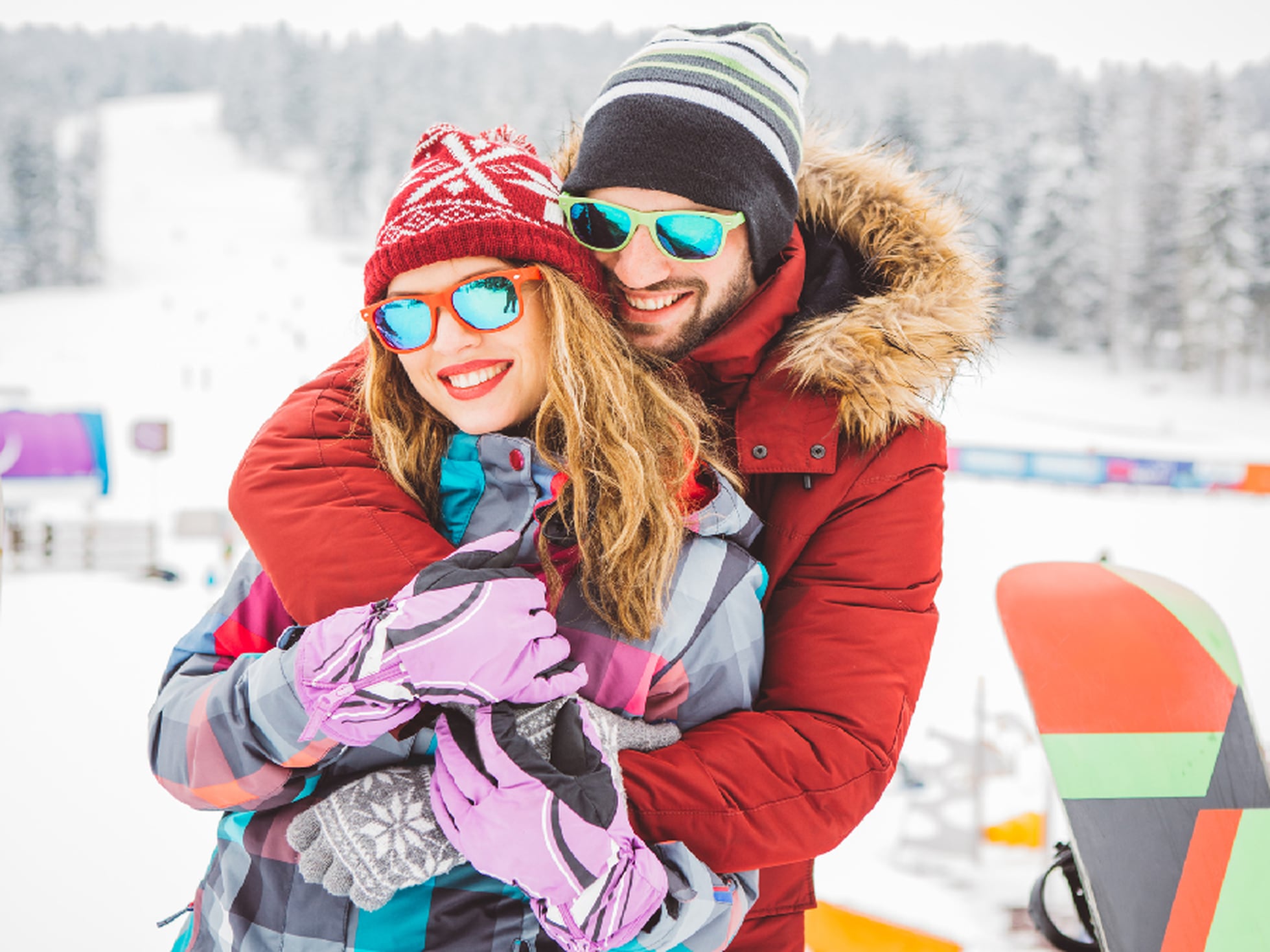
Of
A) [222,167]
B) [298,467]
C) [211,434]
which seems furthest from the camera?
[222,167]

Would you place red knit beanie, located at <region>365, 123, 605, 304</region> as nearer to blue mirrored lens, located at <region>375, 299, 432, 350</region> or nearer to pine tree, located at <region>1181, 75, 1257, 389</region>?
blue mirrored lens, located at <region>375, 299, 432, 350</region>

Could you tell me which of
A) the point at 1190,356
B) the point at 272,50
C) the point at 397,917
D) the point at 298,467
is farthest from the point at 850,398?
the point at 272,50

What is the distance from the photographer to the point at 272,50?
238 feet

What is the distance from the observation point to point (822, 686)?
1.38 m

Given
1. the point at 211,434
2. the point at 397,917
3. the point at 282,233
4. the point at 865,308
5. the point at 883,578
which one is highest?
the point at 282,233

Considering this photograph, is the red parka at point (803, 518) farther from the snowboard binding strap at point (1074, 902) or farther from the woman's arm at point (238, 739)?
the snowboard binding strap at point (1074, 902)

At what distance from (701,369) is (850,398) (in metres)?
0.37

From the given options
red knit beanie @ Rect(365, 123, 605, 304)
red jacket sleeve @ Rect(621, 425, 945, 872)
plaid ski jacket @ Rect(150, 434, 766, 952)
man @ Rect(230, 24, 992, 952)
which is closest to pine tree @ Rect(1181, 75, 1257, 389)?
man @ Rect(230, 24, 992, 952)

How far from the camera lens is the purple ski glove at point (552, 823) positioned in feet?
3.39

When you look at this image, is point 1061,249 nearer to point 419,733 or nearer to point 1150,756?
point 1150,756

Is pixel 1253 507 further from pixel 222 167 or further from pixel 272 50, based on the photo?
pixel 272 50

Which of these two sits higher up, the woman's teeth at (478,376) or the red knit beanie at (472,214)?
the red knit beanie at (472,214)

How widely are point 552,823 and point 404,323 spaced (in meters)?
0.84

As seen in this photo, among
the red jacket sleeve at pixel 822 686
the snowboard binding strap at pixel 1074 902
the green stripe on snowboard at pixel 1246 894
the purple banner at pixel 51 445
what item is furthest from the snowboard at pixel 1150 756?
the purple banner at pixel 51 445
